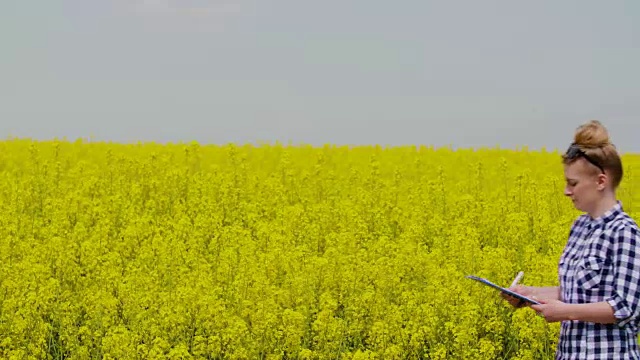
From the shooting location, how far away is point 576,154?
4.19m

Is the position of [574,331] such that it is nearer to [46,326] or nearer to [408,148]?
[46,326]

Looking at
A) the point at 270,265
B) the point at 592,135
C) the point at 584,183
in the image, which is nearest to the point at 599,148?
the point at 592,135

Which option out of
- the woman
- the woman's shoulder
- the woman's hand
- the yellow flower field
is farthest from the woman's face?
the yellow flower field

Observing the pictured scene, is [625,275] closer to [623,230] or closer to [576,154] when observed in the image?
[623,230]

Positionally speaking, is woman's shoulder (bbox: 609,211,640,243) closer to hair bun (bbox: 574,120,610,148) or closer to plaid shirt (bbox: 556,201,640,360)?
plaid shirt (bbox: 556,201,640,360)

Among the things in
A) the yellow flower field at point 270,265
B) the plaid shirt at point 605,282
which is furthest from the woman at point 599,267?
the yellow flower field at point 270,265

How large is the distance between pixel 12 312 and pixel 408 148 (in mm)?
12103

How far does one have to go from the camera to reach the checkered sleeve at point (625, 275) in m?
4.11

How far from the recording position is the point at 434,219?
11281mm

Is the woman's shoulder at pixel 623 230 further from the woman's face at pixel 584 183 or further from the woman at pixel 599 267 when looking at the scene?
the woman's face at pixel 584 183

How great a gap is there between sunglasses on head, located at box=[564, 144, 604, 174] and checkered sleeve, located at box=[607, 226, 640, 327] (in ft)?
1.05

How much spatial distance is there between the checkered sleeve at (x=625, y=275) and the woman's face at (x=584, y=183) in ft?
0.62

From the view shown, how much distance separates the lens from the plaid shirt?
13.5ft

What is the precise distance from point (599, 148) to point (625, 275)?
57cm
